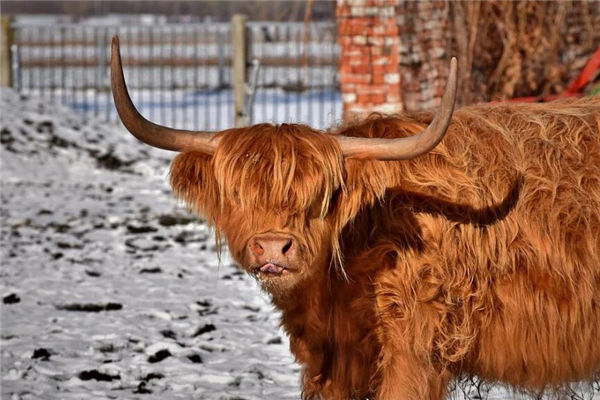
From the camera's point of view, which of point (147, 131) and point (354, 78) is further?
point (354, 78)

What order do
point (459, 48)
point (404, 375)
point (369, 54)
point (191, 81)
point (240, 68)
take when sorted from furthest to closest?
point (191, 81) → point (240, 68) → point (459, 48) → point (369, 54) → point (404, 375)

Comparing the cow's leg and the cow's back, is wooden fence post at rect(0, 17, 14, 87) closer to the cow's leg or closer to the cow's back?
the cow's back

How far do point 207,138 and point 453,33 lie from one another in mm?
5492

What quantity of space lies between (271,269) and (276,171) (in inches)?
13.7

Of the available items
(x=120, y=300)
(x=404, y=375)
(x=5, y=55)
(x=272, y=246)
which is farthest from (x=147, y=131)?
(x=5, y=55)

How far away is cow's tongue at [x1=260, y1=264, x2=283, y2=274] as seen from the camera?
11.1ft

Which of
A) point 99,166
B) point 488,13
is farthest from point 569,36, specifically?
point 99,166

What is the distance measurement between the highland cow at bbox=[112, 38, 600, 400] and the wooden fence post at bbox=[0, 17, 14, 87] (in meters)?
10.1

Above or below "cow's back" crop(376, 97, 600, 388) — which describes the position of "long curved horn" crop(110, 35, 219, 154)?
above

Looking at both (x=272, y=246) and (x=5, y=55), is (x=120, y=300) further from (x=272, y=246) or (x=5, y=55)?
(x=5, y=55)

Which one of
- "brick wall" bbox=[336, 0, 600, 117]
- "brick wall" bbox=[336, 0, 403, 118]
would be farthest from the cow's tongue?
"brick wall" bbox=[336, 0, 403, 118]

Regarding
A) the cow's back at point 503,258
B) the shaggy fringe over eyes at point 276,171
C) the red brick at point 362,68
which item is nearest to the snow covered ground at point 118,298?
the shaggy fringe over eyes at point 276,171

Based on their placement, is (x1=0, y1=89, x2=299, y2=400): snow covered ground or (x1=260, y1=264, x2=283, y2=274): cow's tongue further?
(x1=0, y1=89, x2=299, y2=400): snow covered ground

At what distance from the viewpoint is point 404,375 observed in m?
3.66
